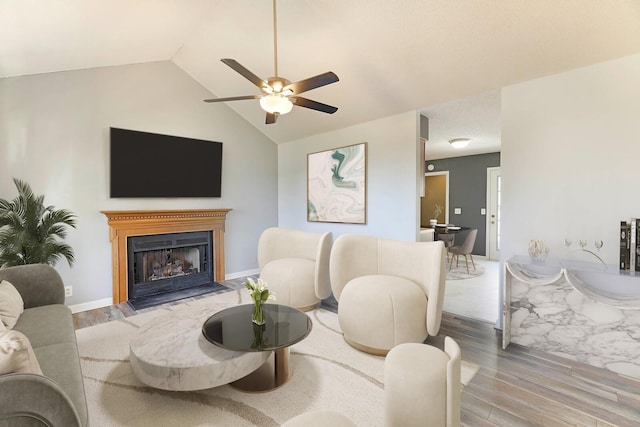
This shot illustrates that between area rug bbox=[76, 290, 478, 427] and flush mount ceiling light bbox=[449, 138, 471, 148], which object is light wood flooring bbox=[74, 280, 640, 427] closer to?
area rug bbox=[76, 290, 478, 427]

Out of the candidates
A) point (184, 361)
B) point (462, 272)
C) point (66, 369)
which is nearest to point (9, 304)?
point (66, 369)

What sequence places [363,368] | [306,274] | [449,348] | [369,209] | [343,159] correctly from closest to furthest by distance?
[449,348], [363,368], [306,274], [369,209], [343,159]

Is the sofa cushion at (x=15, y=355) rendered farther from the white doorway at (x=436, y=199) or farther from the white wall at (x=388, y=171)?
the white doorway at (x=436, y=199)

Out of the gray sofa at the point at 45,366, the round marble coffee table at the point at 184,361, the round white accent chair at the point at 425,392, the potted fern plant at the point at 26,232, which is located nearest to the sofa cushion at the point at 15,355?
the gray sofa at the point at 45,366

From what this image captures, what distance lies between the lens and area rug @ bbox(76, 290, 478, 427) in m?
1.77

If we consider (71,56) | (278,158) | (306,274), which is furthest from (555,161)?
(71,56)

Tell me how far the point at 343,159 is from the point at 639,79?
Result: 3127 mm

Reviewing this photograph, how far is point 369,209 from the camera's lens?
426cm

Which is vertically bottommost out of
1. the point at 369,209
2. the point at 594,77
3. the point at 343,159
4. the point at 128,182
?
the point at 369,209

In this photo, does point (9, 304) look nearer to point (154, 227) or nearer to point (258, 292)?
point (258, 292)

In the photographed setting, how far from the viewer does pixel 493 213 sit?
6.55 m

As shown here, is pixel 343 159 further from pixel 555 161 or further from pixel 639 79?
pixel 639 79

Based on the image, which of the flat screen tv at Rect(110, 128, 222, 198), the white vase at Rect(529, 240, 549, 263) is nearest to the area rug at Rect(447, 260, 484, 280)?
the white vase at Rect(529, 240, 549, 263)

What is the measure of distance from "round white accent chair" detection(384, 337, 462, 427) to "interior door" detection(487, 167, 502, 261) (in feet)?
19.2
